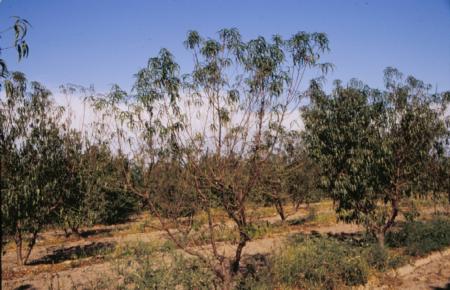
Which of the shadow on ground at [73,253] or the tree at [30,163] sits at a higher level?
the tree at [30,163]

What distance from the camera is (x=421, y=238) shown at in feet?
44.2

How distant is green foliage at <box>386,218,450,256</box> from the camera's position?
491 inches

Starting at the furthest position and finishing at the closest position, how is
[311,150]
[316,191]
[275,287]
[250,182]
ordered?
[316,191] < [311,150] < [275,287] < [250,182]

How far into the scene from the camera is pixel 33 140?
368 inches

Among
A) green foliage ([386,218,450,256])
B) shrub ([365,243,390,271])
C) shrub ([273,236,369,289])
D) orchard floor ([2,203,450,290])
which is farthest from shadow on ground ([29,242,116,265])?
green foliage ([386,218,450,256])

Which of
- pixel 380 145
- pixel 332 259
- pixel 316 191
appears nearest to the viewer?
pixel 332 259

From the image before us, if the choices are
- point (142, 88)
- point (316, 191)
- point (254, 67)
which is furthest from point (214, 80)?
point (316, 191)

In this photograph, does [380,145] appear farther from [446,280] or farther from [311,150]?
[446,280]

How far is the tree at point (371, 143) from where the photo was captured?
38.7 feet

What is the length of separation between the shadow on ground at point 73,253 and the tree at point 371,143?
37.4 feet

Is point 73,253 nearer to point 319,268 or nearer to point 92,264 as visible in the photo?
point 92,264

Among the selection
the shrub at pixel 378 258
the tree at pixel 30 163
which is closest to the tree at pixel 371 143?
the shrub at pixel 378 258

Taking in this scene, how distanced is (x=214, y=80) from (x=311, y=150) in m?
6.48

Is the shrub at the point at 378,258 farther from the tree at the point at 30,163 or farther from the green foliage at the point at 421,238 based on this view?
the tree at the point at 30,163
